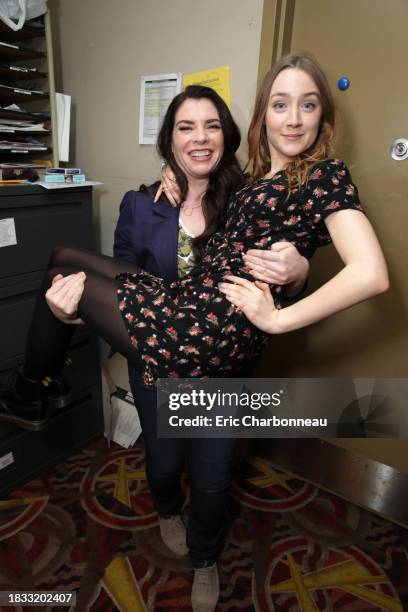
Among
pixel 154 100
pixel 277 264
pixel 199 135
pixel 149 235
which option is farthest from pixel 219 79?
pixel 277 264

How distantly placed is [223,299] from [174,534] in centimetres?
91

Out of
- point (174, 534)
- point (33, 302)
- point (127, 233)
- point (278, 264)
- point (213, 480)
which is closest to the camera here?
point (278, 264)

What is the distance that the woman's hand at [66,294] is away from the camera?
3.41 feet

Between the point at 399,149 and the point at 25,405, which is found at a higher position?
the point at 399,149

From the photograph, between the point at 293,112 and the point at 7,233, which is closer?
the point at 293,112

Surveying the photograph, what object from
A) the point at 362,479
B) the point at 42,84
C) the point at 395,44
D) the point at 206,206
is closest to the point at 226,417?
the point at 206,206

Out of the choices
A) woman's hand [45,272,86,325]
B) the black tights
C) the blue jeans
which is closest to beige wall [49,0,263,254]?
the black tights

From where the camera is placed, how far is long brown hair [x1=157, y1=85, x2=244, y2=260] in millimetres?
1194

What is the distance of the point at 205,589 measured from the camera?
124cm

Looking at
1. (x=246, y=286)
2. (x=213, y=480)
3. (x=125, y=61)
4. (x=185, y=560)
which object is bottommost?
(x=185, y=560)

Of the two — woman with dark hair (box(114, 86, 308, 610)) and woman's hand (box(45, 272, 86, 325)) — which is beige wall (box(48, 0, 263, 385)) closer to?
woman with dark hair (box(114, 86, 308, 610))

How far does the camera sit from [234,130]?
1.23m

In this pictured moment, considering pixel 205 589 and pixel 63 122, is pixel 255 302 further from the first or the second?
pixel 63 122

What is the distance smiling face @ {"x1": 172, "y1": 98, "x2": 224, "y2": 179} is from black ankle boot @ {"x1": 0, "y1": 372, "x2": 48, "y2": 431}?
0.82m
